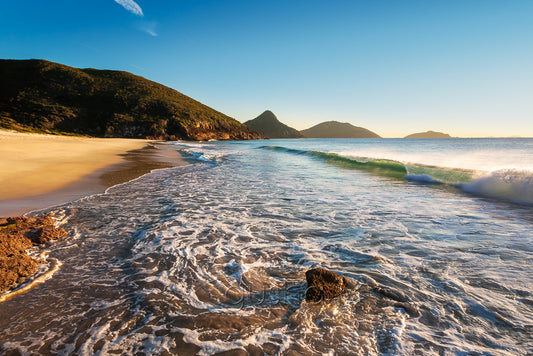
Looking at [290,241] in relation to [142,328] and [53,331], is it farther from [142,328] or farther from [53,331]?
[53,331]

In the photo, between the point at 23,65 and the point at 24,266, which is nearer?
the point at 24,266

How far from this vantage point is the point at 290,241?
Result: 4.75 meters

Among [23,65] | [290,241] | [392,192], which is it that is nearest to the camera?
[290,241]

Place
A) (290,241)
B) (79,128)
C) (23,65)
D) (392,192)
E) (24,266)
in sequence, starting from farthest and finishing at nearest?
(23,65) < (79,128) < (392,192) < (290,241) < (24,266)

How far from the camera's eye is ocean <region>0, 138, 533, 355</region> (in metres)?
2.33

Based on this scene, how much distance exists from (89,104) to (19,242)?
94.7m

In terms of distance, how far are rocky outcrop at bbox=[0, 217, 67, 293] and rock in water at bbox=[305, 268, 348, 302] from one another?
3793 millimetres

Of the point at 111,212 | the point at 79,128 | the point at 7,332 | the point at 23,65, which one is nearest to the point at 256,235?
the point at 7,332

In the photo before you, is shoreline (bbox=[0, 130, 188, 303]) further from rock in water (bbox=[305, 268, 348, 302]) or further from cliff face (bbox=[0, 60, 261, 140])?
cliff face (bbox=[0, 60, 261, 140])

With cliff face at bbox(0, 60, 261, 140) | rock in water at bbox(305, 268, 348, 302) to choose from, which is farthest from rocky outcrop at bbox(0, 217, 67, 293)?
cliff face at bbox(0, 60, 261, 140)

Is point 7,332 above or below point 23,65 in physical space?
below

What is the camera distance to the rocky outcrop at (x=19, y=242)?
315 centimetres

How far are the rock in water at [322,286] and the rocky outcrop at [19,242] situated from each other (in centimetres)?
379

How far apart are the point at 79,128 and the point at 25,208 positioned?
82810mm
